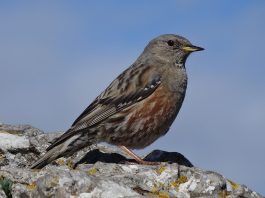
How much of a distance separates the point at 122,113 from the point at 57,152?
1.41 m

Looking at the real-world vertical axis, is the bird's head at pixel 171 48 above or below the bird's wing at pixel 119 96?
above

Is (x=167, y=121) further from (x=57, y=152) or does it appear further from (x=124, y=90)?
(x=57, y=152)

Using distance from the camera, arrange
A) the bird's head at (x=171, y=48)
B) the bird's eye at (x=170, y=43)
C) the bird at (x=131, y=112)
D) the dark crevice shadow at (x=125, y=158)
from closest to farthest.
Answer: the dark crevice shadow at (x=125, y=158), the bird at (x=131, y=112), the bird's head at (x=171, y=48), the bird's eye at (x=170, y=43)

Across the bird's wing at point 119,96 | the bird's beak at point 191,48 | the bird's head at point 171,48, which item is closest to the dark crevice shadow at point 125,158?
the bird's wing at point 119,96

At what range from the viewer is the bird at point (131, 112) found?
32.8ft

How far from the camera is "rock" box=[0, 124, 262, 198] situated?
20.9ft

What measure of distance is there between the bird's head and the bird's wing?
75 cm

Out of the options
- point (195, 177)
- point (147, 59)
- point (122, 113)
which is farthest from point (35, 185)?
point (147, 59)

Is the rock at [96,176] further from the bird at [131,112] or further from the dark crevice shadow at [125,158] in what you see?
the bird at [131,112]

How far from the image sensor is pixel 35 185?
22.4ft

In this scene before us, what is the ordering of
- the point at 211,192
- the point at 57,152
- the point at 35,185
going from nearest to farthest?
the point at 35,185, the point at 211,192, the point at 57,152

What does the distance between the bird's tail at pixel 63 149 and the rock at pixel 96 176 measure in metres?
0.16

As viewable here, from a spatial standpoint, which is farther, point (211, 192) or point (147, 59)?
point (147, 59)

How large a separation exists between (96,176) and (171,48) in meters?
5.31
